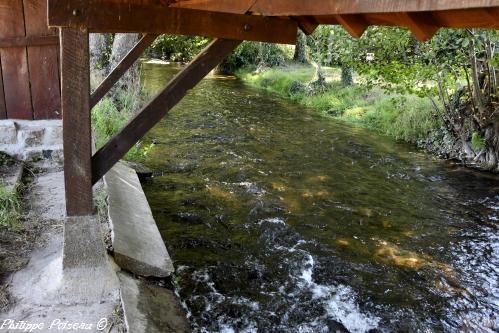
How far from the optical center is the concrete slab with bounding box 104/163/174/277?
4332 mm

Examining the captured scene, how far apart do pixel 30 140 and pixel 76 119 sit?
3229 millimetres

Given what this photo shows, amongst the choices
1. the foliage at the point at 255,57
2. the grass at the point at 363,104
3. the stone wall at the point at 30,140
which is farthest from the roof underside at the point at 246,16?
the foliage at the point at 255,57

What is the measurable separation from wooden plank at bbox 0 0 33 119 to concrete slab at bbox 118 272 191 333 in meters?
3.72

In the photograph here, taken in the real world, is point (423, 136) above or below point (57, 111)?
below

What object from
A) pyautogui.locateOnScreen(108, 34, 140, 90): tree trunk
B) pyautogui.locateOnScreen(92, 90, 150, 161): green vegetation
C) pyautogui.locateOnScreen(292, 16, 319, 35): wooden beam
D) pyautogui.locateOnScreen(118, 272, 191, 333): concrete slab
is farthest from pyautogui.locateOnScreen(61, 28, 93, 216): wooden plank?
pyautogui.locateOnScreen(108, 34, 140, 90): tree trunk

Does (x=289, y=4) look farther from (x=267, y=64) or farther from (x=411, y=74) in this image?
(x=267, y=64)

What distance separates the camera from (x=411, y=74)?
1013 cm

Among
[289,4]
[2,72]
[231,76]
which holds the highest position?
[289,4]

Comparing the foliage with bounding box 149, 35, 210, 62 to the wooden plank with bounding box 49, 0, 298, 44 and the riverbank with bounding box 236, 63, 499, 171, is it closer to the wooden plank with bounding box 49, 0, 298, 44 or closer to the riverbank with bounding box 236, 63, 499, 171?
the riverbank with bounding box 236, 63, 499, 171

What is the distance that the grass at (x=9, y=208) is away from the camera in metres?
4.50

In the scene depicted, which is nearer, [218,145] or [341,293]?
[341,293]

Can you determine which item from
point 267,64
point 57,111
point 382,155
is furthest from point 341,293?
point 267,64

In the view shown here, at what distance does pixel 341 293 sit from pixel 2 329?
10.7ft

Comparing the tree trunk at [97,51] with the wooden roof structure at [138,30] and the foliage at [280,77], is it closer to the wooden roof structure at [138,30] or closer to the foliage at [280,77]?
the wooden roof structure at [138,30]
